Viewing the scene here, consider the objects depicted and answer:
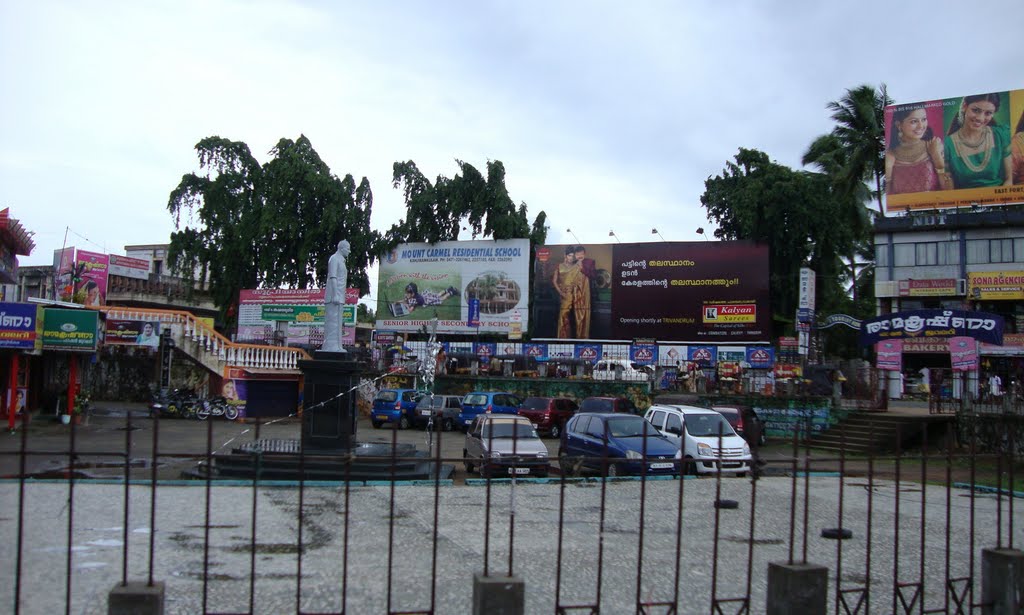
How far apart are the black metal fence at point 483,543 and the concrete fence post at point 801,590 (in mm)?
22

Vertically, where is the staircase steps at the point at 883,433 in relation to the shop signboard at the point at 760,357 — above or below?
below

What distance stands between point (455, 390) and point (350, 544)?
85.8 ft

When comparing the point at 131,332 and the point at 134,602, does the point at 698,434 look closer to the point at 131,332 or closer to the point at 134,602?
the point at 134,602

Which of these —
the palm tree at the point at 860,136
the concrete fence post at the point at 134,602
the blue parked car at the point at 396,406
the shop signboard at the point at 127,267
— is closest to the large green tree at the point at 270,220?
the shop signboard at the point at 127,267

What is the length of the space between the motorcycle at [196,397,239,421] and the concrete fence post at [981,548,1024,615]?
27519 mm

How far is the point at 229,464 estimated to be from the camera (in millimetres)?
15219

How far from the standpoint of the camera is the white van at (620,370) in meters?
33.1

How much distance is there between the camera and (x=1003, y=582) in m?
7.10

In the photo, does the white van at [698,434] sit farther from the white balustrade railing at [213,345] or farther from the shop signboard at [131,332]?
the shop signboard at [131,332]

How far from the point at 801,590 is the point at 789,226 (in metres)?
36.1

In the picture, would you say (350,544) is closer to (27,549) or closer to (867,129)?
(27,549)

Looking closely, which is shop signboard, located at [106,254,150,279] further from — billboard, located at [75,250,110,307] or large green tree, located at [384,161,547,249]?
large green tree, located at [384,161,547,249]

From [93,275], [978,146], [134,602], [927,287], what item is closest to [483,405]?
[134,602]

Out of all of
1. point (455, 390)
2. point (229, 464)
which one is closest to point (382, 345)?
point (455, 390)
